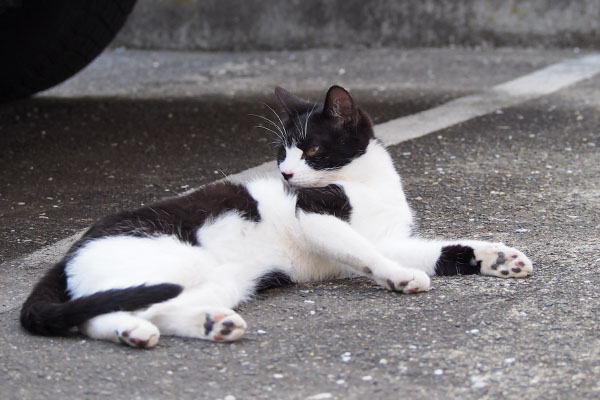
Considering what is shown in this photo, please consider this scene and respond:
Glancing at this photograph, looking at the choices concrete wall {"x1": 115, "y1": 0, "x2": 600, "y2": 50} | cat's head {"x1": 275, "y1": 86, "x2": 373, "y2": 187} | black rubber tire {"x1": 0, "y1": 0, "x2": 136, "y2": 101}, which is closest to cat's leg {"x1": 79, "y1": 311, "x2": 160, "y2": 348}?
cat's head {"x1": 275, "y1": 86, "x2": 373, "y2": 187}

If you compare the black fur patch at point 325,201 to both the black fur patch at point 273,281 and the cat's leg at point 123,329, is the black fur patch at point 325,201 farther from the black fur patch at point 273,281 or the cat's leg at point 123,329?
the cat's leg at point 123,329

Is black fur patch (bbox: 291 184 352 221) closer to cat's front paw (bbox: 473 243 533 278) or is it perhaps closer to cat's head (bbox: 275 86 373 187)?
cat's head (bbox: 275 86 373 187)

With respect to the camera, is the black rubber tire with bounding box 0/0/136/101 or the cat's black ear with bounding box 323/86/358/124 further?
the black rubber tire with bounding box 0/0/136/101

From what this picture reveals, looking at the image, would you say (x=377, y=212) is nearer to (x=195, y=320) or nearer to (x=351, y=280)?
(x=351, y=280)

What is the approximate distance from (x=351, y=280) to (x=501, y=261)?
0.52m

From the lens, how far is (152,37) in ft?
29.3

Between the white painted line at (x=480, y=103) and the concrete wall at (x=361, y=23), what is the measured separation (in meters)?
0.73

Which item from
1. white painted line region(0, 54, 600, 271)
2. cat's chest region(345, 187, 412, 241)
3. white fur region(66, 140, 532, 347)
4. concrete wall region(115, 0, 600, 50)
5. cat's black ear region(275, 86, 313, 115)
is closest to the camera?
white fur region(66, 140, 532, 347)

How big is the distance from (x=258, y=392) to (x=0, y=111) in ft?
15.0

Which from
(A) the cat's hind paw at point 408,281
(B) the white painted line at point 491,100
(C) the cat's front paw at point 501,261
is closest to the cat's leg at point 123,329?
(A) the cat's hind paw at point 408,281

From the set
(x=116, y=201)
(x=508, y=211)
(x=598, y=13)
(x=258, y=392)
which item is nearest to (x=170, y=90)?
(x=116, y=201)

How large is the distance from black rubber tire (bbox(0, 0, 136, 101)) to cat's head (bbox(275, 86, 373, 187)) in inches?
86.4

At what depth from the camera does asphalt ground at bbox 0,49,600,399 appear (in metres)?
2.02

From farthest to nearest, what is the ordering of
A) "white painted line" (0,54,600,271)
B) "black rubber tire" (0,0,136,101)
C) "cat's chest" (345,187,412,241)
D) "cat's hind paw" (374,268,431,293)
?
1. "white painted line" (0,54,600,271)
2. "black rubber tire" (0,0,136,101)
3. "cat's chest" (345,187,412,241)
4. "cat's hind paw" (374,268,431,293)
